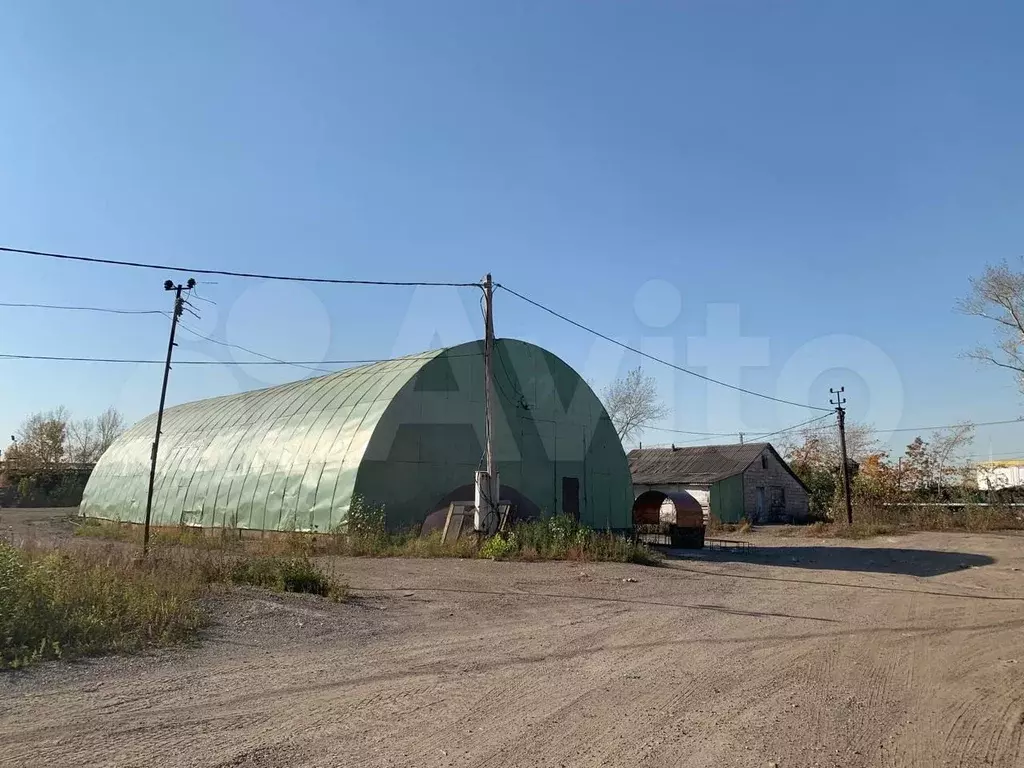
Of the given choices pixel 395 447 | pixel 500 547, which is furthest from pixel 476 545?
pixel 395 447

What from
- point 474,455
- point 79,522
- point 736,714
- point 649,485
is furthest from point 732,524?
point 736,714

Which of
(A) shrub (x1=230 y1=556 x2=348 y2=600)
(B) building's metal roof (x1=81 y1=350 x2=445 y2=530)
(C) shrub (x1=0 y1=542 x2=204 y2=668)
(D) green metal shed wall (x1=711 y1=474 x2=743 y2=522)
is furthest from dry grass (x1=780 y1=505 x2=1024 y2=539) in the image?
(C) shrub (x1=0 y1=542 x2=204 y2=668)

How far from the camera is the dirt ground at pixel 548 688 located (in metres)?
4.61

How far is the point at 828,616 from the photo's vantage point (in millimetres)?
9945

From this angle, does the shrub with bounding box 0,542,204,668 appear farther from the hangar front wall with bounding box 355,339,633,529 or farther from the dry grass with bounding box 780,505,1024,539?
the dry grass with bounding box 780,505,1024,539

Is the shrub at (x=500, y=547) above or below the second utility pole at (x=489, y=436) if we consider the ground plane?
below

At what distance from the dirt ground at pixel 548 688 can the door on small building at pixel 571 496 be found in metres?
13.6

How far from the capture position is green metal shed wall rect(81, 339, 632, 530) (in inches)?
821

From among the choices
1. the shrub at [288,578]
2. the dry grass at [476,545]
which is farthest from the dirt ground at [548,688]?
the dry grass at [476,545]

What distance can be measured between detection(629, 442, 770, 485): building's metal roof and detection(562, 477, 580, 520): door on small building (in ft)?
59.4

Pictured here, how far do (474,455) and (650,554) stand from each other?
702 centimetres

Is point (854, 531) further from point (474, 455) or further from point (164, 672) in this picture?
point (164, 672)

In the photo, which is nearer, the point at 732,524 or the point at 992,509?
the point at 992,509

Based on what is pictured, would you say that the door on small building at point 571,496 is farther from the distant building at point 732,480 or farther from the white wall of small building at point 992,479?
the white wall of small building at point 992,479
